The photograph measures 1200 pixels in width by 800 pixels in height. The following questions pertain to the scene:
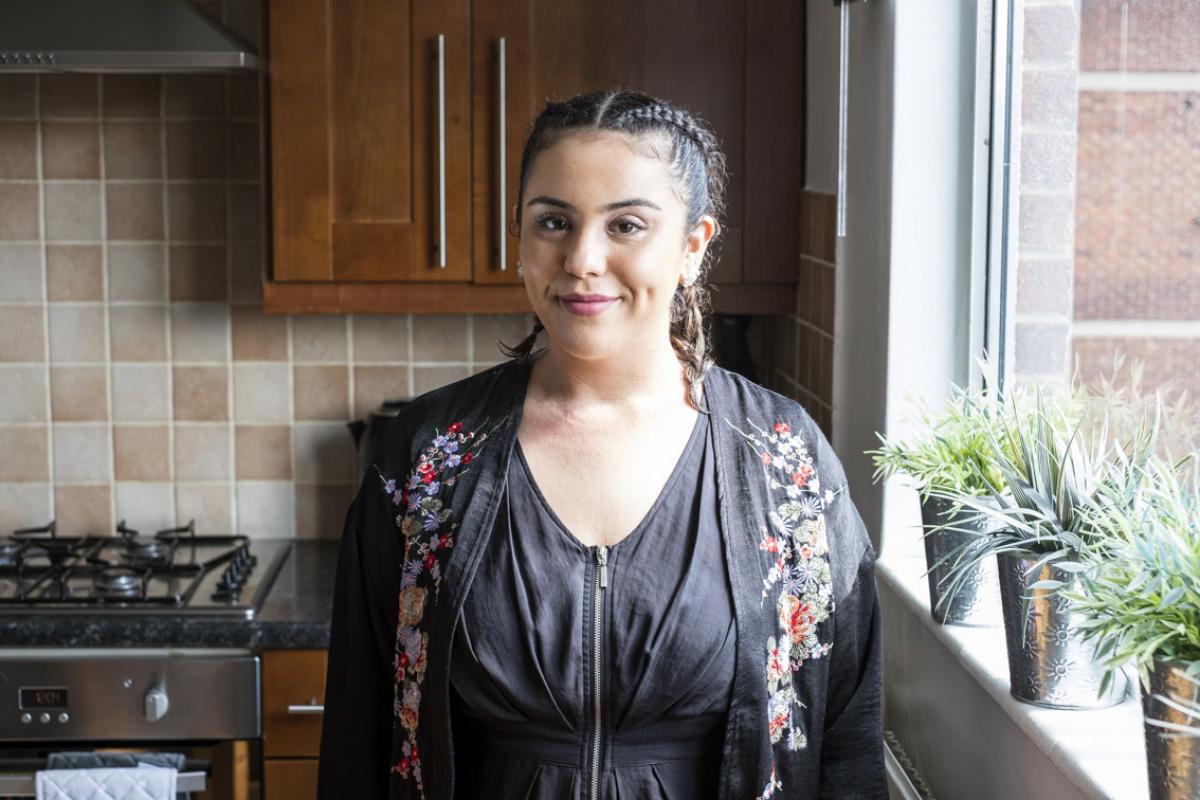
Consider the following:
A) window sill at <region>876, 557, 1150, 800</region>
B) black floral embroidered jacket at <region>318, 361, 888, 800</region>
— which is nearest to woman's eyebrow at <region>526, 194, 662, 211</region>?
black floral embroidered jacket at <region>318, 361, 888, 800</region>

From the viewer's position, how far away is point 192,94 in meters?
2.85

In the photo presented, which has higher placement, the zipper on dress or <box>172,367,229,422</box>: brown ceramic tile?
<box>172,367,229,422</box>: brown ceramic tile

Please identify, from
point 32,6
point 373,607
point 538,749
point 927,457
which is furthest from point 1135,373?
point 32,6

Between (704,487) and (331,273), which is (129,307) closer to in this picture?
(331,273)

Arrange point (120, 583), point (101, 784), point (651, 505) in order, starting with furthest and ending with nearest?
point (120, 583), point (101, 784), point (651, 505)

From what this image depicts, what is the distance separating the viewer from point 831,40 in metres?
2.33

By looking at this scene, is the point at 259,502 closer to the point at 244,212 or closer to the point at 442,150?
the point at 244,212

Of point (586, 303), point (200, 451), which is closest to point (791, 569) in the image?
point (586, 303)

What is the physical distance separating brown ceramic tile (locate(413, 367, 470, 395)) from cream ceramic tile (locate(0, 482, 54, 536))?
77 cm

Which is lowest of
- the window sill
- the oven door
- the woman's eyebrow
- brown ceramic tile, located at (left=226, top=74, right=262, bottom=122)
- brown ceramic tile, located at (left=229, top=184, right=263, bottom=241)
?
the oven door

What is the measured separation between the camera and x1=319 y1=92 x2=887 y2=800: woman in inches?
56.9

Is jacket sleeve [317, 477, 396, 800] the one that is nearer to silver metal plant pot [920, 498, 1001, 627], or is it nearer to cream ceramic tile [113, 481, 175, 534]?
silver metal plant pot [920, 498, 1001, 627]

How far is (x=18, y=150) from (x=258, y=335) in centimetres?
58

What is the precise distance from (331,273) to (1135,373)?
148cm
